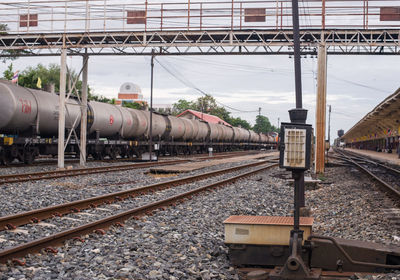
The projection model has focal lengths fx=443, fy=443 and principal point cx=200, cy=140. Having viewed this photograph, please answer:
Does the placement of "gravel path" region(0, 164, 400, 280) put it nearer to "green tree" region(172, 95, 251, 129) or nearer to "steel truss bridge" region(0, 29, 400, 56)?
"steel truss bridge" region(0, 29, 400, 56)

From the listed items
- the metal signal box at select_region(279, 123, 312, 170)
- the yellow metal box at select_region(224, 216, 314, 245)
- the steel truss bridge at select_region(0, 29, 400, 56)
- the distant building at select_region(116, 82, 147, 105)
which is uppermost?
the distant building at select_region(116, 82, 147, 105)

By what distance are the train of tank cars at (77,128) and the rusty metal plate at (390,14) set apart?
1389 cm

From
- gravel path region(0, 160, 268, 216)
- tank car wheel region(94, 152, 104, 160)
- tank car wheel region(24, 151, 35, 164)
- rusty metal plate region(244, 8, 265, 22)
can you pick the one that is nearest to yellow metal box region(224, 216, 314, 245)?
gravel path region(0, 160, 268, 216)

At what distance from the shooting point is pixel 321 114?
18.8 metres

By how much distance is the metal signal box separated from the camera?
484 centimetres

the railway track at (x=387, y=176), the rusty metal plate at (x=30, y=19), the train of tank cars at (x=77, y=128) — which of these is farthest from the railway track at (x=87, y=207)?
the rusty metal plate at (x=30, y=19)

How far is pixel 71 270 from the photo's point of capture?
4758 millimetres

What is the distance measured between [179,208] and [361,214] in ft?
11.7

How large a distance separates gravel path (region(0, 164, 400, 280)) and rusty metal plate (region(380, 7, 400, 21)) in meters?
9.71

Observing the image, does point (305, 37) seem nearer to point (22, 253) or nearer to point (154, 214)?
point (154, 214)

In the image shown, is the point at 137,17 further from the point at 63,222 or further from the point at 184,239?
the point at 184,239

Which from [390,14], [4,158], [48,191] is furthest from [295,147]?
[4,158]

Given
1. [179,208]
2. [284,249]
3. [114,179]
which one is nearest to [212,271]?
[284,249]

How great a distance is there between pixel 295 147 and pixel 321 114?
47.9ft
